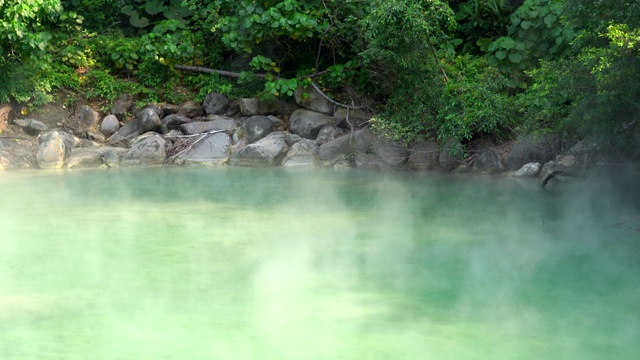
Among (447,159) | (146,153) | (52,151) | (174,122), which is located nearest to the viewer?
(447,159)

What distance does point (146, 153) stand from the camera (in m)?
11.7

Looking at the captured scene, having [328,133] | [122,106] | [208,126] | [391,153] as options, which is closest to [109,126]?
[122,106]

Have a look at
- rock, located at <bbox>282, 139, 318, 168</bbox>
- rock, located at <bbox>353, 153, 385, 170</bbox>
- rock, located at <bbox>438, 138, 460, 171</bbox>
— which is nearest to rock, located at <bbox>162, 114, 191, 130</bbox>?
rock, located at <bbox>282, 139, 318, 168</bbox>

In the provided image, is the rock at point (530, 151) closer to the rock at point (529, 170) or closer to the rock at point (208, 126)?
the rock at point (529, 170)

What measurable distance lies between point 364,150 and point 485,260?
18.3 ft

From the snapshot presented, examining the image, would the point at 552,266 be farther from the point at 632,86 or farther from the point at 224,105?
the point at 224,105

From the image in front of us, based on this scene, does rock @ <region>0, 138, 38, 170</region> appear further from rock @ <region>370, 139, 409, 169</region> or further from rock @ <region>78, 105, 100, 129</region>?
rock @ <region>370, 139, 409, 169</region>

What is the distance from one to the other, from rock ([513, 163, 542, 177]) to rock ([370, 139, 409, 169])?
158cm

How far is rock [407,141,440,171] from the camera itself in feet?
36.4

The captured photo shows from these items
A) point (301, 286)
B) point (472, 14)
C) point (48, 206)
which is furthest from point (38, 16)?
point (301, 286)

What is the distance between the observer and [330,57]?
13.0 m

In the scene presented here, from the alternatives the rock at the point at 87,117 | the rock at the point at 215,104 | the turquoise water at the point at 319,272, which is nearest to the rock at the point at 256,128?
the rock at the point at 215,104

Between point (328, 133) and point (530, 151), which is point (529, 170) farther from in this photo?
point (328, 133)

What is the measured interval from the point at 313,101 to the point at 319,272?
7020 mm
